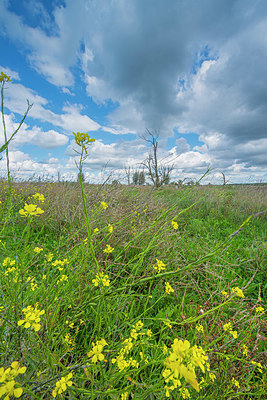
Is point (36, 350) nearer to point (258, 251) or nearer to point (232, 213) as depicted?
point (258, 251)

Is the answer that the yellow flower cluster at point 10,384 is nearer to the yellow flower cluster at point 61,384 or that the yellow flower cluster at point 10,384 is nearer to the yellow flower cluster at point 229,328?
the yellow flower cluster at point 61,384

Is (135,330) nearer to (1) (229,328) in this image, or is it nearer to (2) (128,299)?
(1) (229,328)

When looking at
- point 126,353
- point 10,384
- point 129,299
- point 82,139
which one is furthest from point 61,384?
point 129,299

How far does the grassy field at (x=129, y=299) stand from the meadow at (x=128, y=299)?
0.01 metres

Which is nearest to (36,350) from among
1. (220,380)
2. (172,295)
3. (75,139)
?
(75,139)

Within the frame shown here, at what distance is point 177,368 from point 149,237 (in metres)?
2.02

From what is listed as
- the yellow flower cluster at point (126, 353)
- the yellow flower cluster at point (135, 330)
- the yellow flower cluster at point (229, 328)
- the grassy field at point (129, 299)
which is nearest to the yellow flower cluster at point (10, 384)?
the grassy field at point (129, 299)

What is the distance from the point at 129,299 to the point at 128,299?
0.04 m

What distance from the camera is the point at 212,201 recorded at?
6328 millimetres

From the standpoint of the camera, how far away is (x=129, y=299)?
179cm

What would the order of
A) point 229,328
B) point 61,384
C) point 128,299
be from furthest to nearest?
point 128,299, point 229,328, point 61,384

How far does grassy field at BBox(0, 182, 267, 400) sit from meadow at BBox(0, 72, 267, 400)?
1cm

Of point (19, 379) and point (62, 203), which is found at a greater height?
point (62, 203)

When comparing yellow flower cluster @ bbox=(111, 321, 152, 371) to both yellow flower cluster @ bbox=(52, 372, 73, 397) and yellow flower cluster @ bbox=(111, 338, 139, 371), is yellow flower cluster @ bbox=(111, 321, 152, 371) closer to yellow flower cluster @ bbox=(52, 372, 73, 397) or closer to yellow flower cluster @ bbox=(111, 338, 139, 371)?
yellow flower cluster @ bbox=(111, 338, 139, 371)
